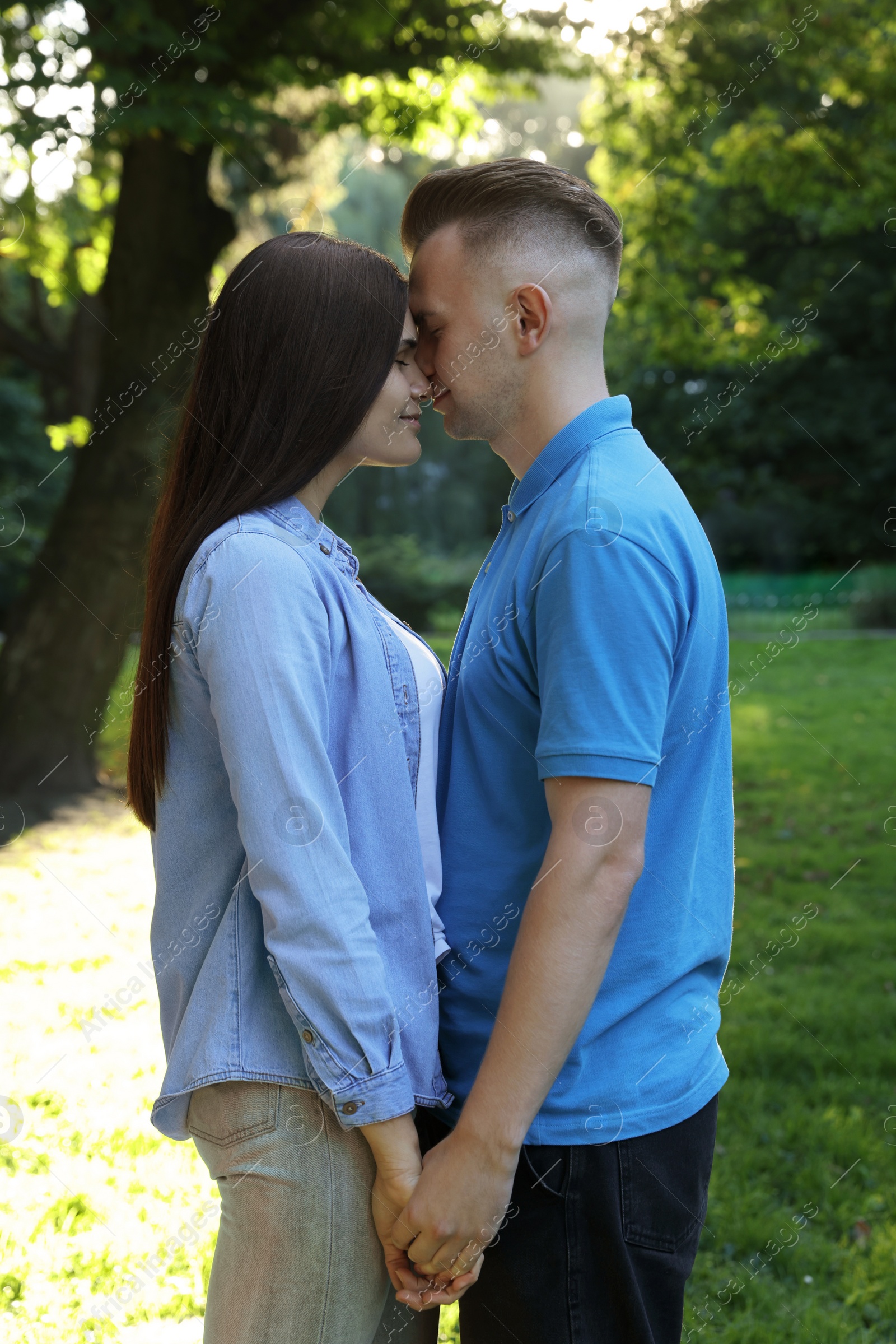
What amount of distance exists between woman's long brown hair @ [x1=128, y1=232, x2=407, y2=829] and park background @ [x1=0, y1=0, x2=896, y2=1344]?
71 cm

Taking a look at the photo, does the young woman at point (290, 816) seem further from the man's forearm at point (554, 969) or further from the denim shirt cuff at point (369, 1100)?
the man's forearm at point (554, 969)

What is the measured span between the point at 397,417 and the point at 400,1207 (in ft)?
3.97

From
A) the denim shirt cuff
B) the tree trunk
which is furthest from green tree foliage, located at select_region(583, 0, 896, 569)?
the denim shirt cuff

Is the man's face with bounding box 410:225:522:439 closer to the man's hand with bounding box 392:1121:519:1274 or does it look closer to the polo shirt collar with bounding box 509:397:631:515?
the polo shirt collar with bounding box 509:397:631:515

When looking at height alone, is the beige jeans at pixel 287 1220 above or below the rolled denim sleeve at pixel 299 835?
below

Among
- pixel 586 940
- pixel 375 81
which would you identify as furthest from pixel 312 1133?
pixel 375 81

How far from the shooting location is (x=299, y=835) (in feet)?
4.50

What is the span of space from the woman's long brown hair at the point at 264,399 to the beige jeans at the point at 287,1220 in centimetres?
49

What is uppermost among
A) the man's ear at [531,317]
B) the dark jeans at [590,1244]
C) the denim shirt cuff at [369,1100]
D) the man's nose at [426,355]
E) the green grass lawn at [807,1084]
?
the man's ear at [531,317]

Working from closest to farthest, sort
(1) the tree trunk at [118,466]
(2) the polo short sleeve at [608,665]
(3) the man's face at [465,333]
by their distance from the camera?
(2) the polo short sleeve at [608,665] → (3) the man's face at [465,333] → (1) the tree trunk at [118,466]

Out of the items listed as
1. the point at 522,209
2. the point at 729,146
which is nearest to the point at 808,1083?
the point at 522,209

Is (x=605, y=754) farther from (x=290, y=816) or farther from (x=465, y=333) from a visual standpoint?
(x=465, y=333)

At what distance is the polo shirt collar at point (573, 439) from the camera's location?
64.9 inches

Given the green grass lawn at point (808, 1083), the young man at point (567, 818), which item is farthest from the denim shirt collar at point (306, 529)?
the green grass lawn at point (808, 1083)
